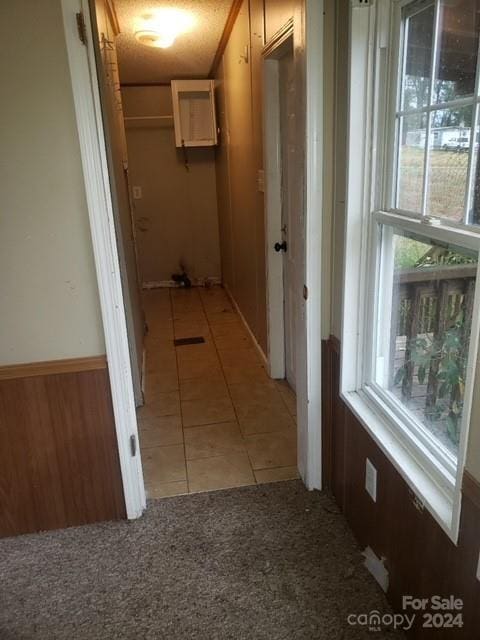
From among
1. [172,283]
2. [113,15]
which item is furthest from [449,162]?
[172,283]

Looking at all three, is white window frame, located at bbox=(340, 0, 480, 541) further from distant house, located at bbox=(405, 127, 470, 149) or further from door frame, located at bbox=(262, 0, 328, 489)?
door frame, located at bbox=(262, 0, 328, 489)

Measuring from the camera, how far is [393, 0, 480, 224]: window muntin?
114 cm

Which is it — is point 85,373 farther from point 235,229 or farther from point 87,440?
point 235,229

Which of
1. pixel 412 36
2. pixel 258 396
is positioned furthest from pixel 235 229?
pixel 412 36

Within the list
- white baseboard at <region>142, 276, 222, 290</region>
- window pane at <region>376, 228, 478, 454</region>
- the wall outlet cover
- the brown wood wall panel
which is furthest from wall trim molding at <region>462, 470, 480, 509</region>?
white baseboard at <region>142, 276, 222, 290</region>

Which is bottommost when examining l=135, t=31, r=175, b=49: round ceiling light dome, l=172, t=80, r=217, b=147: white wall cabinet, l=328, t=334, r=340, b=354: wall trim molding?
l=328, t=334, r=340, b=354: wall trim molding

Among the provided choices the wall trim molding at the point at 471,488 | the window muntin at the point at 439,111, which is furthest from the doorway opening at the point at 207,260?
the wall trim molding at the point at 471,488

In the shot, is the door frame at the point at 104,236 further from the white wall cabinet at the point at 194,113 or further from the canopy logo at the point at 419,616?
the white wall cabinet at the point at 194,113

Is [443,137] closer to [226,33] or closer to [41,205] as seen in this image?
[41,205]

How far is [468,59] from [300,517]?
1.73m

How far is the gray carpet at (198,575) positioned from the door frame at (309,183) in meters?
0.31

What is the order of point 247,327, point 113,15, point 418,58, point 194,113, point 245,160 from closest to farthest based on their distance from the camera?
point 418,58 < point 113,15 < point 245,160 < point 247,327 < point 194,113

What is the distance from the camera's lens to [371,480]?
169 cm

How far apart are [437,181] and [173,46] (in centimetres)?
353
